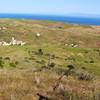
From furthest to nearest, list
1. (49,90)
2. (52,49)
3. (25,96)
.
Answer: (52,49) < (49,90) < (25,96)

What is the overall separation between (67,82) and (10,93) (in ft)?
7.40

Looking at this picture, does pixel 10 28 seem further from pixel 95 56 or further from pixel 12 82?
pixel 12 82

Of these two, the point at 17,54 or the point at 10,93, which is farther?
the point at 17,54

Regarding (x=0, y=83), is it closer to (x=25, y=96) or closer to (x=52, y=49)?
(x=25, y=96)

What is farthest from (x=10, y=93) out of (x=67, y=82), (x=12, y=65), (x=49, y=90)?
(x=12, y=65)

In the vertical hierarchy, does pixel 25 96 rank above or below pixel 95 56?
above

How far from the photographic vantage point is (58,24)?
91.9m

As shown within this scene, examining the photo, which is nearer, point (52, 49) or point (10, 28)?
point (52, 49)

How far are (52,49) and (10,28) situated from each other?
33215 millimetres

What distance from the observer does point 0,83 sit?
8.14 meters

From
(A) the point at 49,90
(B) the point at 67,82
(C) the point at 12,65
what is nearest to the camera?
(A) the point at 49,90

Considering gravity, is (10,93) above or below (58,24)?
above

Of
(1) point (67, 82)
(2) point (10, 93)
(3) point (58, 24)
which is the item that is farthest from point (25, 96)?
(3) point (58, 24)

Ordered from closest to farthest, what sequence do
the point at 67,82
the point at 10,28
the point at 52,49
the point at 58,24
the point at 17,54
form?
the point at 67,82, the point at 17,54, the point at 52,49, the point at 10,28, the point at 58,24
